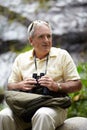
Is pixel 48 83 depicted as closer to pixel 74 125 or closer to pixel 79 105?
pixel 74 125

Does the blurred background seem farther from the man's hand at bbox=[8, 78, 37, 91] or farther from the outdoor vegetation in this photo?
the man's hand at bbox=[8, 78, 37, 91]

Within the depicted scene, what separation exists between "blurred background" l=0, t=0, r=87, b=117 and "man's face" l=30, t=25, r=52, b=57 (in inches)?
130

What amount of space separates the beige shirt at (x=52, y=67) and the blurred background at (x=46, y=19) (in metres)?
3.14

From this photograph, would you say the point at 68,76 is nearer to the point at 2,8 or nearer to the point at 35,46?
the point at 35,46

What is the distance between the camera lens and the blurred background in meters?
8.57

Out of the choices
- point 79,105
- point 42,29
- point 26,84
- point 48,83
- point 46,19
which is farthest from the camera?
point 46,19

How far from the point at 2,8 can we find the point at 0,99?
323 cm

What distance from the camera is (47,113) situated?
4086 mm

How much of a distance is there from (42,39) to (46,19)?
15.2ft

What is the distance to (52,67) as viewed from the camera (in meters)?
4.53

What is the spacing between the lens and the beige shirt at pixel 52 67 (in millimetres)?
4504

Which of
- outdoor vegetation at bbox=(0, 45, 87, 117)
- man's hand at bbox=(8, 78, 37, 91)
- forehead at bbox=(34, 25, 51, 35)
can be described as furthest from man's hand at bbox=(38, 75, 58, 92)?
outdoor vegetation at bbox=(0, 45, 87, 117)

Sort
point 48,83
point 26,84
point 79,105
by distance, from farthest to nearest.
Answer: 1. point 79,105
2. point 26,84
3. point 48,83

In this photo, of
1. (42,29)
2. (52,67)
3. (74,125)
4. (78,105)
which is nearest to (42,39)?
(42,29)
